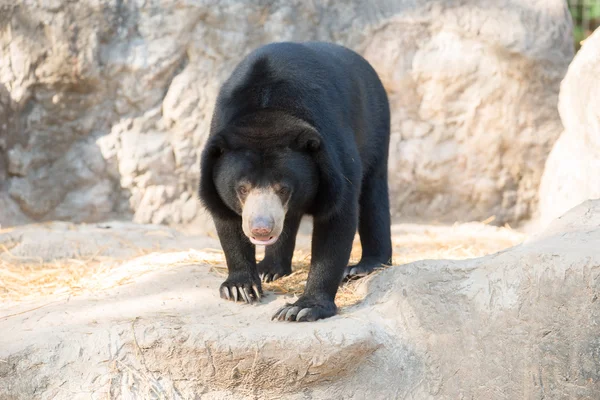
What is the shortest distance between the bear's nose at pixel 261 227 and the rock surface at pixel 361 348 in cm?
46

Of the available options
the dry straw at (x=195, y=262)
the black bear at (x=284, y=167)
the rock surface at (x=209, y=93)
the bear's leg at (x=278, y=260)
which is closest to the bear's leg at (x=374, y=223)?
the dry straw at (x=195, y=262)

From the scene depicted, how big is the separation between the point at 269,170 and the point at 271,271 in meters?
1.26

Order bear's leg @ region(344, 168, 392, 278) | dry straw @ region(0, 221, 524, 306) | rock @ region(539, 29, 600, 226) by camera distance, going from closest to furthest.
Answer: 1. dry straw @ region(0, 221, 524, 306)
2. bear's leg @ region(344, 168, 392, 278)
3. rock @ region(539, 29, 600, 226)

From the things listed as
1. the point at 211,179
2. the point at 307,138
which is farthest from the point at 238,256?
the point at 307,138

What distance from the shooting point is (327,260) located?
4613 millimetres

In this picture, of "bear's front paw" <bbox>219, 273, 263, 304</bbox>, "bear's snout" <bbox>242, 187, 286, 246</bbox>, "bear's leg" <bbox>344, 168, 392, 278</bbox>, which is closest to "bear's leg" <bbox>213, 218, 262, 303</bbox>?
"bear's front paw" <bbox>219, 273, 263, 304</bbox>

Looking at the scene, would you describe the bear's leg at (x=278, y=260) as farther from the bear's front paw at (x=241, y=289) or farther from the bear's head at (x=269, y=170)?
the bear's head at (x=269, y=170)

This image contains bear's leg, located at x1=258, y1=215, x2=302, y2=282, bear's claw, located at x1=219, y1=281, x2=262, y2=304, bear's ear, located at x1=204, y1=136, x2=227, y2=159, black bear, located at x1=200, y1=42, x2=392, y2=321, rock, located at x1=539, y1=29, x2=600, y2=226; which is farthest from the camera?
rock, located at x1=539, y1=29, x2=600, y2=226

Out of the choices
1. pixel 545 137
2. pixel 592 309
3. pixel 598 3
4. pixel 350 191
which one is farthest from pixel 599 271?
pixel 598 3

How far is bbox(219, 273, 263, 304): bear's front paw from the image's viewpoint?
468 cm

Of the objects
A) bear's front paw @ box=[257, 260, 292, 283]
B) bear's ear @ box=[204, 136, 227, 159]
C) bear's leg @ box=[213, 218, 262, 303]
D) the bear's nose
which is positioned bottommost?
bear's front paw @ box=[257, 260, 292, 283]

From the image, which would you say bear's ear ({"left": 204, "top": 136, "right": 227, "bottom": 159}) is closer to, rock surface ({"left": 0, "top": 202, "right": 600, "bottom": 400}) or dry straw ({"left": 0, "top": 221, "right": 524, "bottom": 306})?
rock surface ({"left": 0, "top": 202, "right": 600, "bottom": 400})

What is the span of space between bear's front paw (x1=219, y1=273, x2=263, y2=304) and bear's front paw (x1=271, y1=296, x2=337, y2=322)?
0.29 meters

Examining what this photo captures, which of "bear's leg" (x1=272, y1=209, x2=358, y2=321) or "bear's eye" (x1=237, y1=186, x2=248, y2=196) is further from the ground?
"bear's eye" (x1=237, y1=186, x2=248, y2=196)
